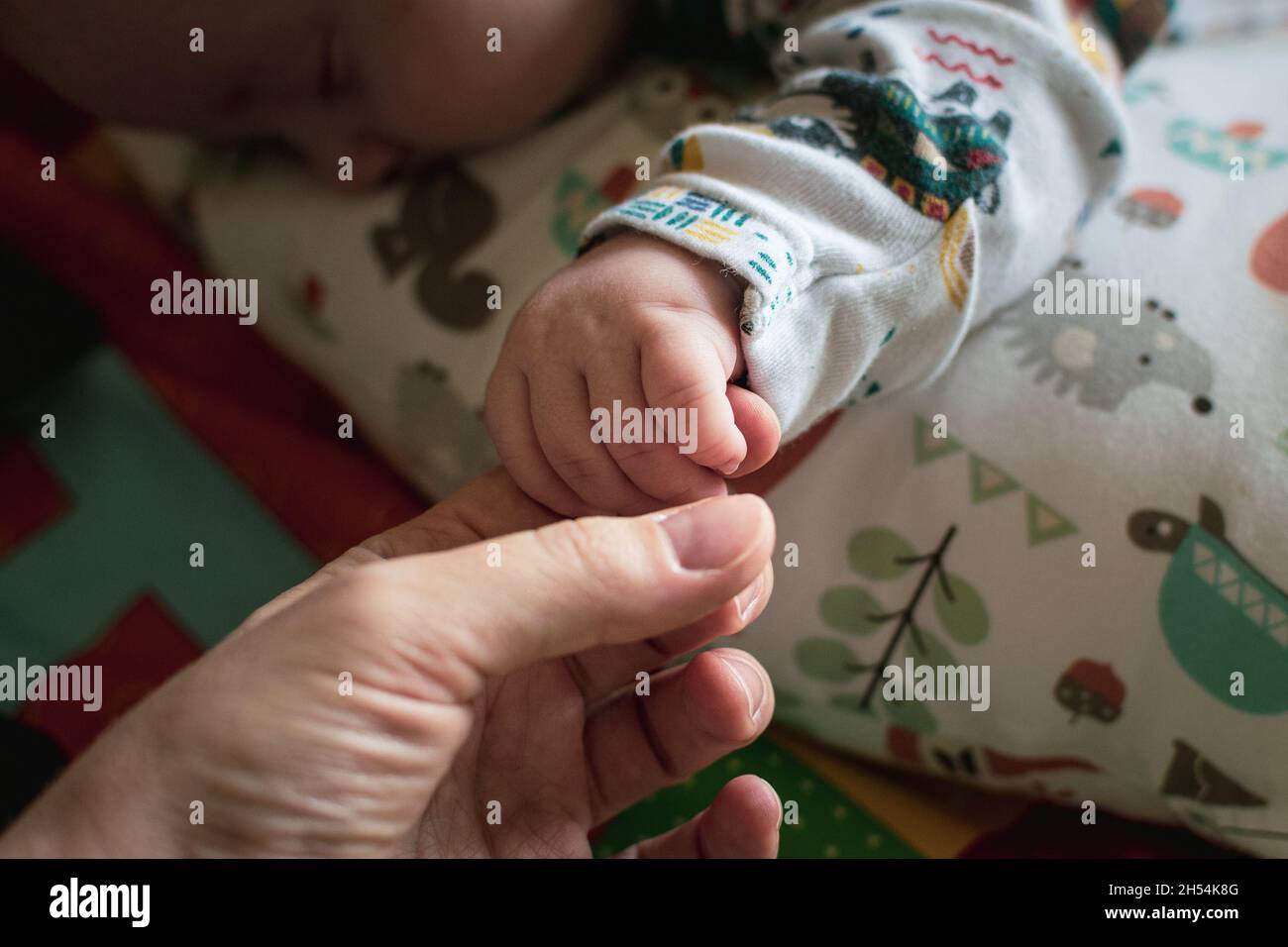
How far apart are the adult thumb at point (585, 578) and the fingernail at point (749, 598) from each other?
2.5 inches

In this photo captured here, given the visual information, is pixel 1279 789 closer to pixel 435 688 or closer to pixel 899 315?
A: pixel 899 315

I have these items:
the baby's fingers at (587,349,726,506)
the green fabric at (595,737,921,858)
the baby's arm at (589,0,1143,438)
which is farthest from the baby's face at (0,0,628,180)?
the green fabric at (595,737,921,858)

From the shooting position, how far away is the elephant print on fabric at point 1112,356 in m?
0.72

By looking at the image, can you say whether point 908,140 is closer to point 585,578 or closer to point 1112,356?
point 1112,356

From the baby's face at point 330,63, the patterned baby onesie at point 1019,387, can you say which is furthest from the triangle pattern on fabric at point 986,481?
the baby's face at point 330,63

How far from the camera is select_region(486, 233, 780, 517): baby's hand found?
0.57 meters

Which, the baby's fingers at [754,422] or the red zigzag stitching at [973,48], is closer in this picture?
the baby's fingers at [754,422]

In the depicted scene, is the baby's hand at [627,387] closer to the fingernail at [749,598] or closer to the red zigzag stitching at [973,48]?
the fingernail at [749,598]

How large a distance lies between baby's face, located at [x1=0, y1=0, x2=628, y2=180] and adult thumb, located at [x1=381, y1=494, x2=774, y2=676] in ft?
1.78

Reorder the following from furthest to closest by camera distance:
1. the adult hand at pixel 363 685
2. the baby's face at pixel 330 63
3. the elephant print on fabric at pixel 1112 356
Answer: the baby's face at pixel 330 63
the elephant print on fabric at pixel 1112 356
the adult hand at pixel 363 685

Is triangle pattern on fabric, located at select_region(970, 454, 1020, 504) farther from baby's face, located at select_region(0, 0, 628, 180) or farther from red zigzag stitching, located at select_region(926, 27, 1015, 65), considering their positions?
baby's face, located at select_region(0, 0, 628, 180)

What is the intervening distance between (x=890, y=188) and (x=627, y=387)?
0.27m

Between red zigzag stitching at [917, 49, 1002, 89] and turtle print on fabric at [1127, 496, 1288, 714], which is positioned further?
red zigzag stitching at [917, 49, 1002, 89]
